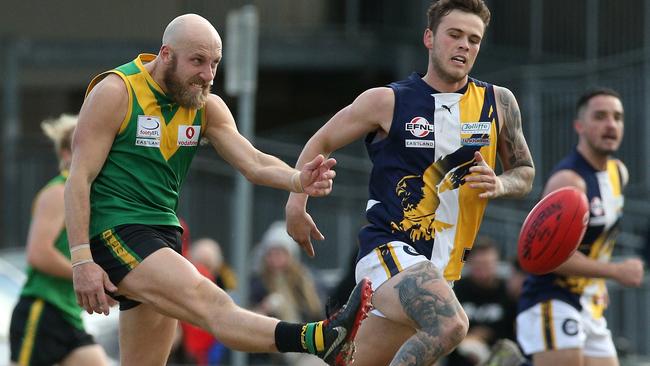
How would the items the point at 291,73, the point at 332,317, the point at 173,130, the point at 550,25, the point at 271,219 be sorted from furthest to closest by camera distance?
the point at 291,73 < the point at 550,25 < the point at 271,219 < the point at 173,130 < the point at 332,317

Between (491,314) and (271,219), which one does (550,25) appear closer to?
(271,219)

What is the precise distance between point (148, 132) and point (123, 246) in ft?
2.14

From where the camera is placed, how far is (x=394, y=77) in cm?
2203

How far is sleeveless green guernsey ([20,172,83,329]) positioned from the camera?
1041 centimetres

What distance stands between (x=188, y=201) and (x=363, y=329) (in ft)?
36.5

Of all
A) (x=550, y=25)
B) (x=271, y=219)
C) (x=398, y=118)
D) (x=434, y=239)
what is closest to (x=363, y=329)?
(x=434, y=239)

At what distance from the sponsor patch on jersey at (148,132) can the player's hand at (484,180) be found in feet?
5.74

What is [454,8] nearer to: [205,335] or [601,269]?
[601,269]

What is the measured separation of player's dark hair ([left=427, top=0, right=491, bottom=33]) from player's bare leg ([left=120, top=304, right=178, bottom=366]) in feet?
7.52

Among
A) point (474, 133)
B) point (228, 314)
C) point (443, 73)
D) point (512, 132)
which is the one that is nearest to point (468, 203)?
point (474, 133)

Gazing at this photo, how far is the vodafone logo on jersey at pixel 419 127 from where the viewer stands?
8398mm

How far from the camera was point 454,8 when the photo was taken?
8.48 m

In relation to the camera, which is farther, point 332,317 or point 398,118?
point 398,118

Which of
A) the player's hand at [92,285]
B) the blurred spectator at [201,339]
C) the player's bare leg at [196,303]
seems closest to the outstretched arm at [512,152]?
the player's bare leg at [196,303]
